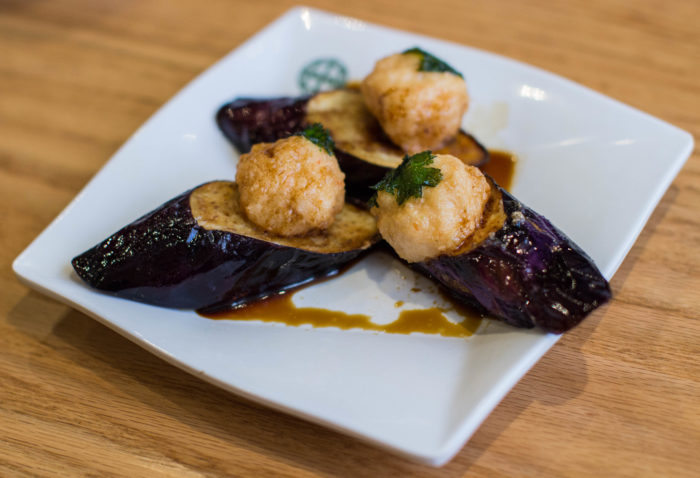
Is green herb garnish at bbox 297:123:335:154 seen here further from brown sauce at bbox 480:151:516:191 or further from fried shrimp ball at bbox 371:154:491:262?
brown sauce at bbox 480:151:516:191

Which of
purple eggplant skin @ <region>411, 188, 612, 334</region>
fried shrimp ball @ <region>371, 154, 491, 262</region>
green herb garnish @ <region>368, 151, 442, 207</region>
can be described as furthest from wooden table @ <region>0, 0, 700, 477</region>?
green herb garnish @ <region>368, 151, 442, 207</region>

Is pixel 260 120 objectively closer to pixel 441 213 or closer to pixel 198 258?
pixel 198 258

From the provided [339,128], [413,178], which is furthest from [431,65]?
[413,178]

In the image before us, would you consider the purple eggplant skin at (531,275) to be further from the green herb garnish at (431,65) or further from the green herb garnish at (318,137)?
the green herb garnish at (431,65)

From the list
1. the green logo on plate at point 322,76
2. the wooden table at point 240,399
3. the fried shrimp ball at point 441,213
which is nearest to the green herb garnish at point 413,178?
the fried shrimp ball at point 441,213

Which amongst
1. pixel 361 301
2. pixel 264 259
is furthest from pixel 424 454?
pixel 264 259
